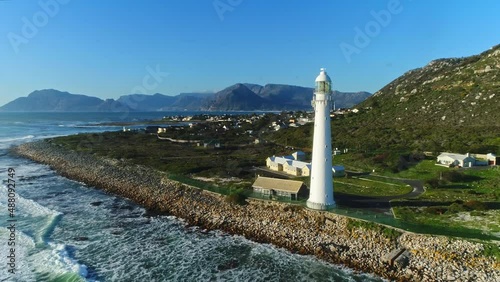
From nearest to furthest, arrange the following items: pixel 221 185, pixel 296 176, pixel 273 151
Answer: pixel 221 185 < pixel 296 176 < pixel 273 151

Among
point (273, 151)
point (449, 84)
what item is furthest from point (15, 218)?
point (449, 84)

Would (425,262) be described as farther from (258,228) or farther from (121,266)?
(121,266)

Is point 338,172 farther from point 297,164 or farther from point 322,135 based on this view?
point 322,135

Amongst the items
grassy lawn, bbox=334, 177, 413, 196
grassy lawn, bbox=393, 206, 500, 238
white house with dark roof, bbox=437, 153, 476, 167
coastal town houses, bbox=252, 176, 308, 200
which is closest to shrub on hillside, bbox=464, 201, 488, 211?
grassy lawn, bbox=393, 206, 500, 238

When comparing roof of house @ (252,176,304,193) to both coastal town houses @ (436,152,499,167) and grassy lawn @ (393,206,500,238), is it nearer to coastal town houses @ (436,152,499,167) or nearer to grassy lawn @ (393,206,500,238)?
grassy lawn @ (393,206,500,238)

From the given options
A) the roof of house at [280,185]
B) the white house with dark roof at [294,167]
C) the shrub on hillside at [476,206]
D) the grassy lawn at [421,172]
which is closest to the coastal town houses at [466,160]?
the grassy lawn at [421,172]
